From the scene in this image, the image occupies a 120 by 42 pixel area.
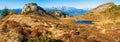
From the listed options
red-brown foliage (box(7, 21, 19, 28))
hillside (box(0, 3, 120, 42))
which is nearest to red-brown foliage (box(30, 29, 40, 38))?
hillside (box(0, 3, 120, 42))

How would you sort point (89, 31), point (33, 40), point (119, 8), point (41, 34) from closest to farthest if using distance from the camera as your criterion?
point (33, 40) → point (41, 34) → point (89, 31) → point (119, 8)

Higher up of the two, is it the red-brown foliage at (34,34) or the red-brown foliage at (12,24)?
the red-brown foliage at (12,24)

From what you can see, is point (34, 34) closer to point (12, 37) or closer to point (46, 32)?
point (46, 32)

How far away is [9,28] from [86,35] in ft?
52.8

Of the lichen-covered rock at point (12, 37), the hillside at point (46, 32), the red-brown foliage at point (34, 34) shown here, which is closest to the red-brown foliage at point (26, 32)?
the hillside at point (46, 32)

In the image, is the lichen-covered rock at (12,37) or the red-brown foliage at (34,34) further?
the red-brown foliage at (34,34)

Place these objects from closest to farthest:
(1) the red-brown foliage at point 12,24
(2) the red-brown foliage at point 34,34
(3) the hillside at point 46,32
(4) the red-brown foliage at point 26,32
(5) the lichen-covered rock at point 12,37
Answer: (5) the lichen-covered rock at point 12,37, (3) the hillside at point 46,32, (2) the red-brown foliage at point 34,34, (4) the red-brown foliage at point 26,32, (1) the red-brown foliage at point 12,24

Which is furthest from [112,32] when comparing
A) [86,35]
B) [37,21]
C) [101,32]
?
[37,21]

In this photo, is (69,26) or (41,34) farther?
(69,26)

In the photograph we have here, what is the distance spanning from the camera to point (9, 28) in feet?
189

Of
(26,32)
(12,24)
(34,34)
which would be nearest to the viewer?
(34,34)

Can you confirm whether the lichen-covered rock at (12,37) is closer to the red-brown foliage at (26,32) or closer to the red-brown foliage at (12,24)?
the red-brown foliage at (26,32)

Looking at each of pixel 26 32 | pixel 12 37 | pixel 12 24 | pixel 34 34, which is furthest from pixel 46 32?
pixel 12 24

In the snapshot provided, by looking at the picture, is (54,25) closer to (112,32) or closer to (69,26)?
(69,26)
